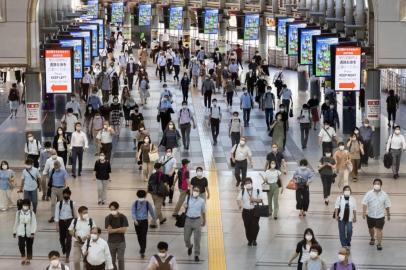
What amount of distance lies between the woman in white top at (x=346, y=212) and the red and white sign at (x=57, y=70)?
13.0 metres

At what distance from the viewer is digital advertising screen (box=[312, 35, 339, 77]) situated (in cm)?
3866

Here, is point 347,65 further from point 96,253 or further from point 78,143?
point 96,253

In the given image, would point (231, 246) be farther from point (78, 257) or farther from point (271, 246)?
point (78, 257)

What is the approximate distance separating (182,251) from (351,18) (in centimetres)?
1791

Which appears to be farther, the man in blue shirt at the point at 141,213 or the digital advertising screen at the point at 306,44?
the digital advertising screen at the point at 306,44

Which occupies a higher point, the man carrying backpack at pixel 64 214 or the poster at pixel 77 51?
the poster at pixel 77 51

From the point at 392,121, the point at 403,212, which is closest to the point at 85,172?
the point at 403,212

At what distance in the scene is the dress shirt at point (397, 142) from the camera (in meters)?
31.8

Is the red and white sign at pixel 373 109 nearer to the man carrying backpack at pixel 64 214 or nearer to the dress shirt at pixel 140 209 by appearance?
the dress shirt at pixel 140 209

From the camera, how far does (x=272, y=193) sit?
27.0m

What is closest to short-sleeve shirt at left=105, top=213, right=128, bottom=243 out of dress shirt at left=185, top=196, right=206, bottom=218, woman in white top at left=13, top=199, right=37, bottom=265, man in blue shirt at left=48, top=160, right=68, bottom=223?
woman in white top at left=13, top=199, right=37, bottom=265

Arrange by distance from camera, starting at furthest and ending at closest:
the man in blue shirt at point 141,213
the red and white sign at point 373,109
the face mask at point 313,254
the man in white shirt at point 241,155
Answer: the red and white sign at point 373,109 → the man in white shirt at point 241,155 → the man in blue shirt at point 141,213 → the face mask at point 313,254

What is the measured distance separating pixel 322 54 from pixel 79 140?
9555 mm

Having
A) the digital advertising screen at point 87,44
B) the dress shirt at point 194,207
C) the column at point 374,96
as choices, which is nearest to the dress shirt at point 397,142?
the column at point 374,96
